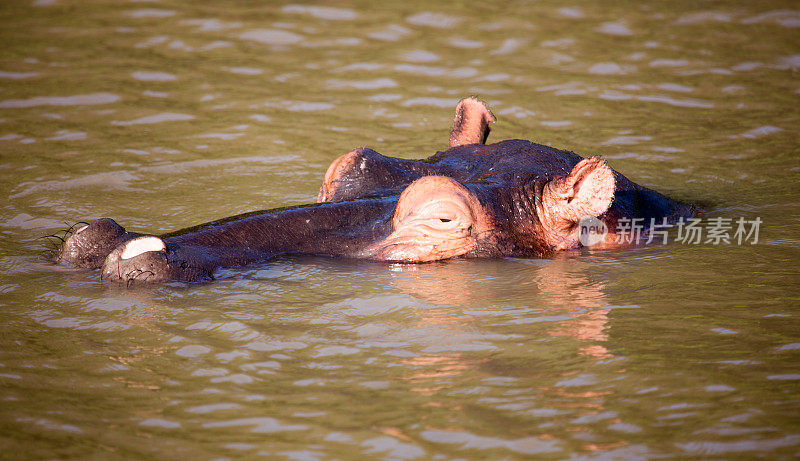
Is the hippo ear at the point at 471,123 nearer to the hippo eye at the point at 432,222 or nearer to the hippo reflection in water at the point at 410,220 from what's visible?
the hippo reflection in water at the point at 410,220

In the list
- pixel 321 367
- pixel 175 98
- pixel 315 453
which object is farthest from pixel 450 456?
pixel 175 98

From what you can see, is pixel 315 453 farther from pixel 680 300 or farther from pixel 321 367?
pixel 680 300

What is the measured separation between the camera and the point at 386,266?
18.7 ft

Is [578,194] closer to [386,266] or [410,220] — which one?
[410,220]

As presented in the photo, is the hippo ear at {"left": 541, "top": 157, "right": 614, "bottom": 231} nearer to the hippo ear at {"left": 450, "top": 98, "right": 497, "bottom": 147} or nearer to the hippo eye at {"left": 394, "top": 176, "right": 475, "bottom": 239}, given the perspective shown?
the hippo eye at {"left": 394, "top": 176, "right": 475, "bottom": 239}

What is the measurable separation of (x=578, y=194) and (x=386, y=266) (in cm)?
133

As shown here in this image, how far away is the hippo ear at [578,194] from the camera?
559 centimetres

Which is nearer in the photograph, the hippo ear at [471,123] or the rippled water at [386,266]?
the rippled water at [386,266]

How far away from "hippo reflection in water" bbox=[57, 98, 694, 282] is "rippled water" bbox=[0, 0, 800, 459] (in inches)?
5.7

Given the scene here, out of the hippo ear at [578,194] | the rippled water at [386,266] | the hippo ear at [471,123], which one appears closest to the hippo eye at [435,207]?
the rippled water at [386,266]

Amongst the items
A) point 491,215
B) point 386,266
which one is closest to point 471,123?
point 491,215

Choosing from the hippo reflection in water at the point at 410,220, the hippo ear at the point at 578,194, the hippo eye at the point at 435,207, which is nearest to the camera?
the hippo reflection in water at the point at 410,220

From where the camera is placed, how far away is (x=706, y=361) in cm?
424

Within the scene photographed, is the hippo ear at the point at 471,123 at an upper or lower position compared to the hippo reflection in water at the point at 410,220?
upper
